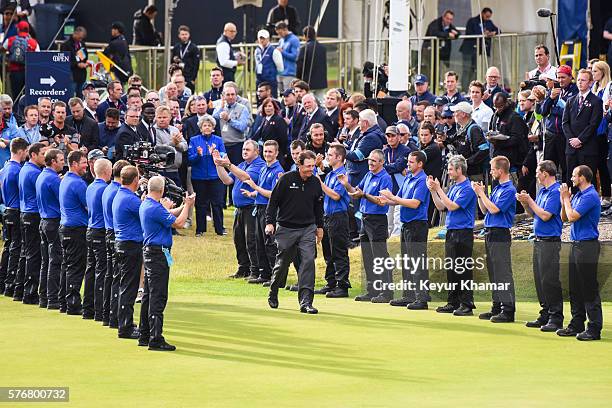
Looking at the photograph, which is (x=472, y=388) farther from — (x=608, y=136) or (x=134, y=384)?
(x=608, y=136)

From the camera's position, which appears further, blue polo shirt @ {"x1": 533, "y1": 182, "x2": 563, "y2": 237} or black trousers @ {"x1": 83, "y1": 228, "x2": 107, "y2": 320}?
black trousers @ {"x1": 83, "y1": 228, "x2": 107, "y2": 320}

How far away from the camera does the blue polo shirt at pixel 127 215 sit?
13.8 metres

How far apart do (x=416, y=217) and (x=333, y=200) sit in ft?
4.82

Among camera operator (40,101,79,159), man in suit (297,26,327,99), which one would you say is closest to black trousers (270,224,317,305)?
camera operator (40,101,79,159)

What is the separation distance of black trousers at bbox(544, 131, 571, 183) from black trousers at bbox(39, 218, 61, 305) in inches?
278

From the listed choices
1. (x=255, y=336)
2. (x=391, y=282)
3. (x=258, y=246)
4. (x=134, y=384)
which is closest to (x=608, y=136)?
(x=391, y=282)

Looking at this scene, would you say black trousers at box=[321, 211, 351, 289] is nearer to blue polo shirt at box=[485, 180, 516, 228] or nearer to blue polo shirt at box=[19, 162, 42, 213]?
blue polo shirt at box=[485, 180, 516, 228]

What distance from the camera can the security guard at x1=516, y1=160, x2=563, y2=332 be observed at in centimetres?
1464

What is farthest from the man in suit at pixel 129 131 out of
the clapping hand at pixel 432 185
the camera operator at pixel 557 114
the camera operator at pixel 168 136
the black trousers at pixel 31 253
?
the clapping hand at pixel 432 185

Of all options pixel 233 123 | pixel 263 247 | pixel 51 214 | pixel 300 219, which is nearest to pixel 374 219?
pixel 300 219

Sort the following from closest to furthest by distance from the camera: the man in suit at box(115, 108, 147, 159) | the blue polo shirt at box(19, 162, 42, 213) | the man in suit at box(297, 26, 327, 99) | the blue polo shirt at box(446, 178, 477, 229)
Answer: the blue polo shirt at box(446, 178, 477, 229) < the blue polo shirt at box(19, 162, 42, 213) < the man in suit at box(115, 108, 147, 159) < the man in suit at box(297, 26, 327, 99)

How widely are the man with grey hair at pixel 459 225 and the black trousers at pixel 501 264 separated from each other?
0.35 meters

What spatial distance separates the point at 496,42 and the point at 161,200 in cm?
1228

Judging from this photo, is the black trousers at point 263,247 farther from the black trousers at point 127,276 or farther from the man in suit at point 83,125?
the black trousers at point 127,276
